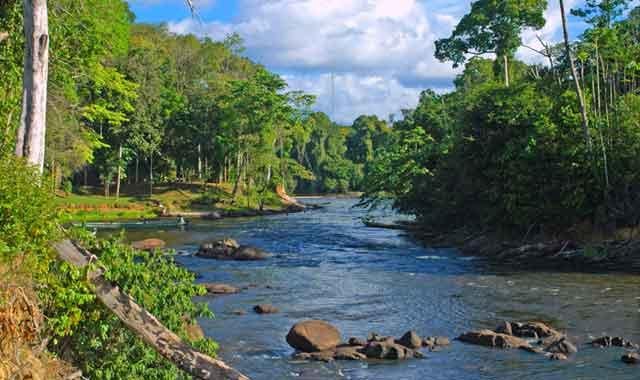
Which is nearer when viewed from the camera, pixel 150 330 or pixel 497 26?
pixel 150 330

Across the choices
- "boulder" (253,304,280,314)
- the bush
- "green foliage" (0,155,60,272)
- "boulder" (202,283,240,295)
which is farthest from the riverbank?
"green foliage" (0,155,60,272)

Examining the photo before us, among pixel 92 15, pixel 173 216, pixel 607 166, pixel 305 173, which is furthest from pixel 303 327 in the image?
pixel 305 173

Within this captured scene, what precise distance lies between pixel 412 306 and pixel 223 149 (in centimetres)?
5257

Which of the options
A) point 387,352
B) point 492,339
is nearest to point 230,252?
point 492,339

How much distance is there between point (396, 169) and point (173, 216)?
20.5 m

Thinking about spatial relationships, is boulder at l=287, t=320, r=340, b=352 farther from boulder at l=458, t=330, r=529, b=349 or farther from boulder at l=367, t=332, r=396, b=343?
boulder at l=458, t=330, r=529, b=349

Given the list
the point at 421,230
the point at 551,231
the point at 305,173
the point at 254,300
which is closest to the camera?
the point at 254,300

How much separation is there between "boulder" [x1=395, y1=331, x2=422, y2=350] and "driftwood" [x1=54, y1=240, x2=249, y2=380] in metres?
6.72

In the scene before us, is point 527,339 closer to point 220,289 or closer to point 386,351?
point 386,351

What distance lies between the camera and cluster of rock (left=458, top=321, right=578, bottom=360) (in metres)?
14.4

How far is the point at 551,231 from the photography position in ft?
106

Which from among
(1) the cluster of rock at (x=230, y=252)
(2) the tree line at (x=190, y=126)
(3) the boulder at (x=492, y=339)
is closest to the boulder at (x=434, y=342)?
(3) the boulder at (x=492, y=339)

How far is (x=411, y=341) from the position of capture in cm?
1485

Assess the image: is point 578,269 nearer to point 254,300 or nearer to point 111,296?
point 254,300
